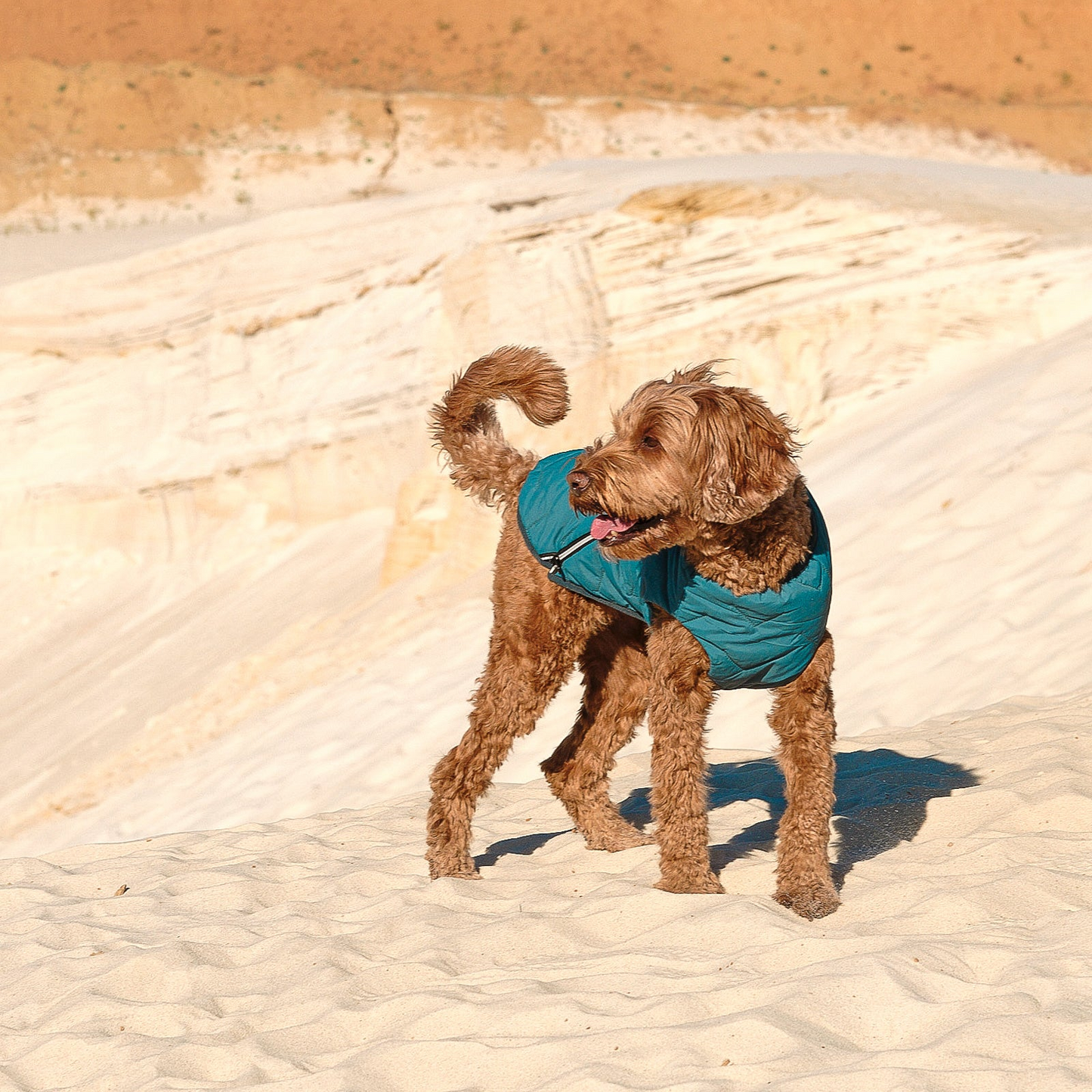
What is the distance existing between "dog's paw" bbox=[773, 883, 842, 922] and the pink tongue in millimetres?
1312

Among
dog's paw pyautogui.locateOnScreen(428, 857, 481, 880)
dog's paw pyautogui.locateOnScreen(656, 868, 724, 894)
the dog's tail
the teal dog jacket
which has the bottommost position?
dog's paw pyautogui.locateOnScreen(428, 857, 481, 880)

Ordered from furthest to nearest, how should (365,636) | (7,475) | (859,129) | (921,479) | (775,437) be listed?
(859,129) < (7,475) < (365,636) < (921,479) < (775,437)

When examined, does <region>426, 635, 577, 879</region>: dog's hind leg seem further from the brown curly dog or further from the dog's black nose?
the dog's black nose

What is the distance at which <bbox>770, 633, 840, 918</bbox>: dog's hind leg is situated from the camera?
4418mm

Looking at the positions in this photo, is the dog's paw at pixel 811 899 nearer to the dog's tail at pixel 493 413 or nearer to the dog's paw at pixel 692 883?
the dog's paw at pixel 692 883

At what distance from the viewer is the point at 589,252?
17.2 meters

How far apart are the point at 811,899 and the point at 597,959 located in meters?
0.74

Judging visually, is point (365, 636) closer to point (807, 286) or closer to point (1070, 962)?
point (807, 286)

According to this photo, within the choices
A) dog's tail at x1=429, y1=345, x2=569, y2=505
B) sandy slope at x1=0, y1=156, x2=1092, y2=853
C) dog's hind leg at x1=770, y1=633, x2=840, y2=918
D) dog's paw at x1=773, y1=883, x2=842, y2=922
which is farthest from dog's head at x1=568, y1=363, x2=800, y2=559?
sandy slope at x1=0, y1=156, x2=1092, y2=853

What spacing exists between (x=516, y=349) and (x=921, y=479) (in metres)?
6.57

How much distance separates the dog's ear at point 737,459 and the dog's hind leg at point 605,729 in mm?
1414

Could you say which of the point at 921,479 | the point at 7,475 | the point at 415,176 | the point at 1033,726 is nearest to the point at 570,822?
the point at 1033,726

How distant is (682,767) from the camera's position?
461 cm

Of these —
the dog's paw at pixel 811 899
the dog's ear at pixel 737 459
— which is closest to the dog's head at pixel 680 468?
the dog's ear at pixel 737 459
